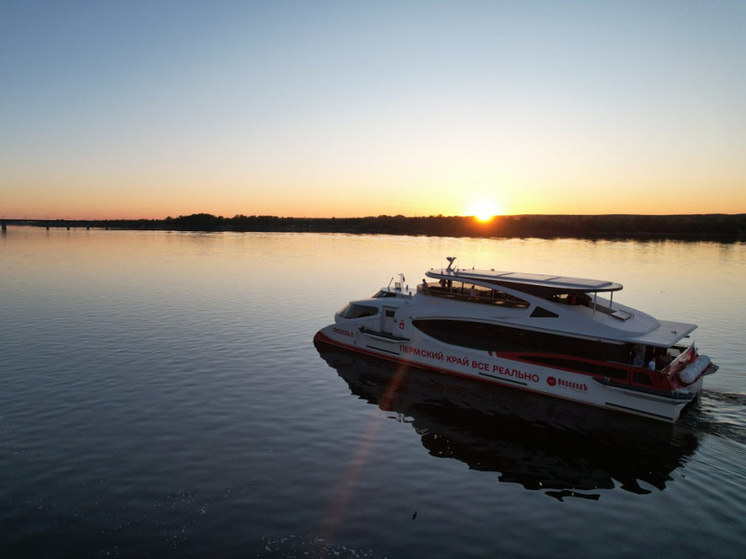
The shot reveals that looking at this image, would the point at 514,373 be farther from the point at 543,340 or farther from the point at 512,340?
the point at 543,340

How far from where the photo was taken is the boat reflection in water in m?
15.5

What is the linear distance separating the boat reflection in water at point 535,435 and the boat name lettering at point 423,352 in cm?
109

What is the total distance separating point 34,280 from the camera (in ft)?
180

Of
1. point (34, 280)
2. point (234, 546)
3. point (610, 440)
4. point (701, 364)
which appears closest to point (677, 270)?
point (701, 364)

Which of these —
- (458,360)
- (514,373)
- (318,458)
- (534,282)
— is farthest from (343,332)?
(318,458)

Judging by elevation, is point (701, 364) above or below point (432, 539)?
above

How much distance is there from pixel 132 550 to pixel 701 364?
22.3m

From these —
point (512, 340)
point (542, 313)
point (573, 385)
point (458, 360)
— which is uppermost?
point (542, 313)

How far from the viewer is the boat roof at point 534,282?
22141 millimetres

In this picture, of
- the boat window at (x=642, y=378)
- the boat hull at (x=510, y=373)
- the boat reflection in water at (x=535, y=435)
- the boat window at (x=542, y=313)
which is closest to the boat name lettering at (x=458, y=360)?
the boat hull at (x=510, y=373)

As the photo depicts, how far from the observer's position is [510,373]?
23172mm

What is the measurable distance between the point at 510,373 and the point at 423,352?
5.05 meters

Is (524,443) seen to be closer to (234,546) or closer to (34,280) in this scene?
(234,546)

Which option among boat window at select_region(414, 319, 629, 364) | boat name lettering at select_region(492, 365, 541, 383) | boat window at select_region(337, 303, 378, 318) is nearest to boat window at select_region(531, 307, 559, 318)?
boat window at select_region(414, 319, 629, 364)
